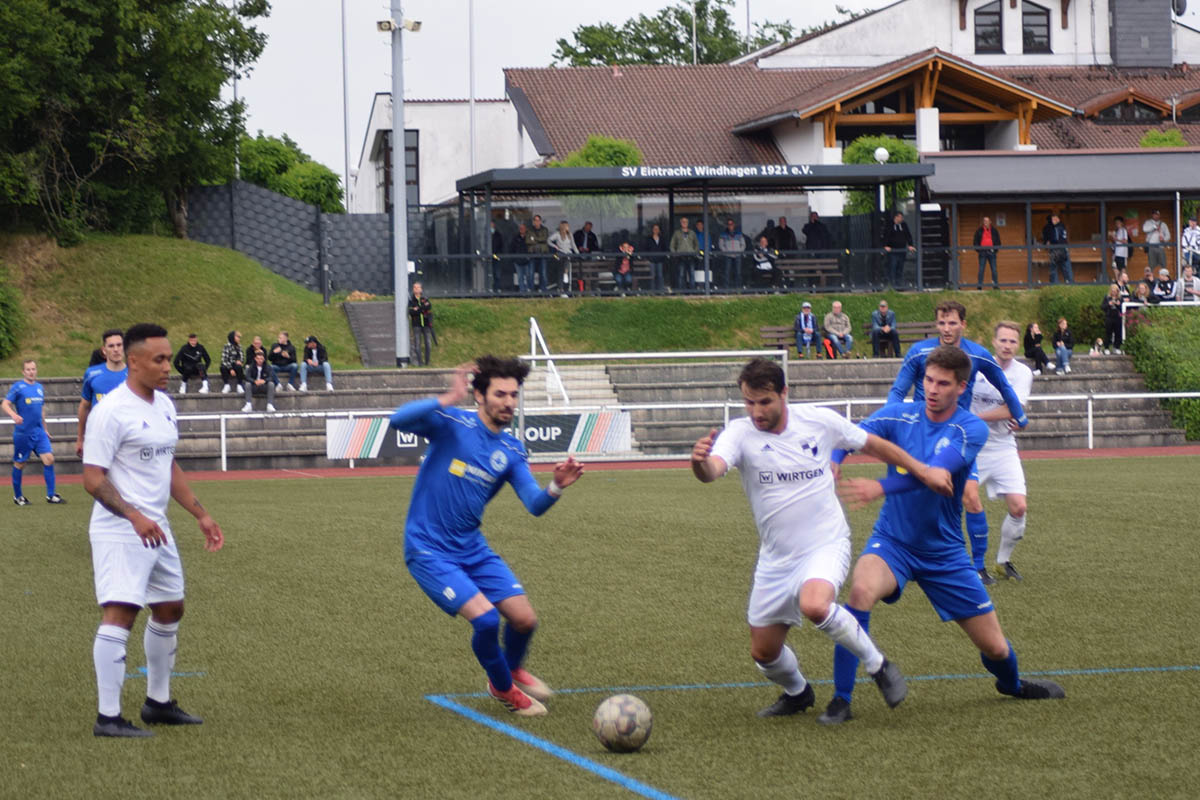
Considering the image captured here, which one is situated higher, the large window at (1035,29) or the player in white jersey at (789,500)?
the large window at (1035,29)

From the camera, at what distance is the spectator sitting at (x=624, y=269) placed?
34.0 m

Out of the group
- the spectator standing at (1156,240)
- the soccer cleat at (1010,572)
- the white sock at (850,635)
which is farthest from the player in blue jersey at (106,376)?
the spectator standing at (1156,240)

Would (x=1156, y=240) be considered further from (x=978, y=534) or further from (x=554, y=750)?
(x=554, y=750)

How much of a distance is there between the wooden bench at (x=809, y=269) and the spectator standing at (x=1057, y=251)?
17.2ft

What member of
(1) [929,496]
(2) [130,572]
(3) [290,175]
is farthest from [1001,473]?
(3) [290,175]

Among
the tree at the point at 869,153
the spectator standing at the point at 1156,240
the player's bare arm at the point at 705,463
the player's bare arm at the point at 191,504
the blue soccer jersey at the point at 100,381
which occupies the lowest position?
the player's bare arm at the point at 191,504

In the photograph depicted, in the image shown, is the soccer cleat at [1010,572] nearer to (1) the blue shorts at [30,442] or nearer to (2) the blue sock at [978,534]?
(2) the blue sock at [978,534]

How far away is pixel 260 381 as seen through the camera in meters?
26.2

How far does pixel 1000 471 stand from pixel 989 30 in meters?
44.9

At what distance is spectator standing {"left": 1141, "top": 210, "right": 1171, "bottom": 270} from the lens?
115 ft

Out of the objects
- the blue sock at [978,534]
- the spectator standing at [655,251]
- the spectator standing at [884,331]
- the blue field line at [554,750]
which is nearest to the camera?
the blue field line at [554,750]

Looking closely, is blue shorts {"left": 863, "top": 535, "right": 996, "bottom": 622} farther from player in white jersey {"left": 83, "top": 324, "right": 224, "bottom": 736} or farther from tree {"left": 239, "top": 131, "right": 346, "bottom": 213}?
tree {"left": 239, "top": 131, "right": 346, "bottom": 213}

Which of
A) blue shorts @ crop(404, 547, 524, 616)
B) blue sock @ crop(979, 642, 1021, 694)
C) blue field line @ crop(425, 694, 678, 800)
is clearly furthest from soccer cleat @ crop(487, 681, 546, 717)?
blue sock @ crop(979, 642, 1021, 694)

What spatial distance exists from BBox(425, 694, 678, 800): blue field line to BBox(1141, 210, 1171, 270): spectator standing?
101ft
